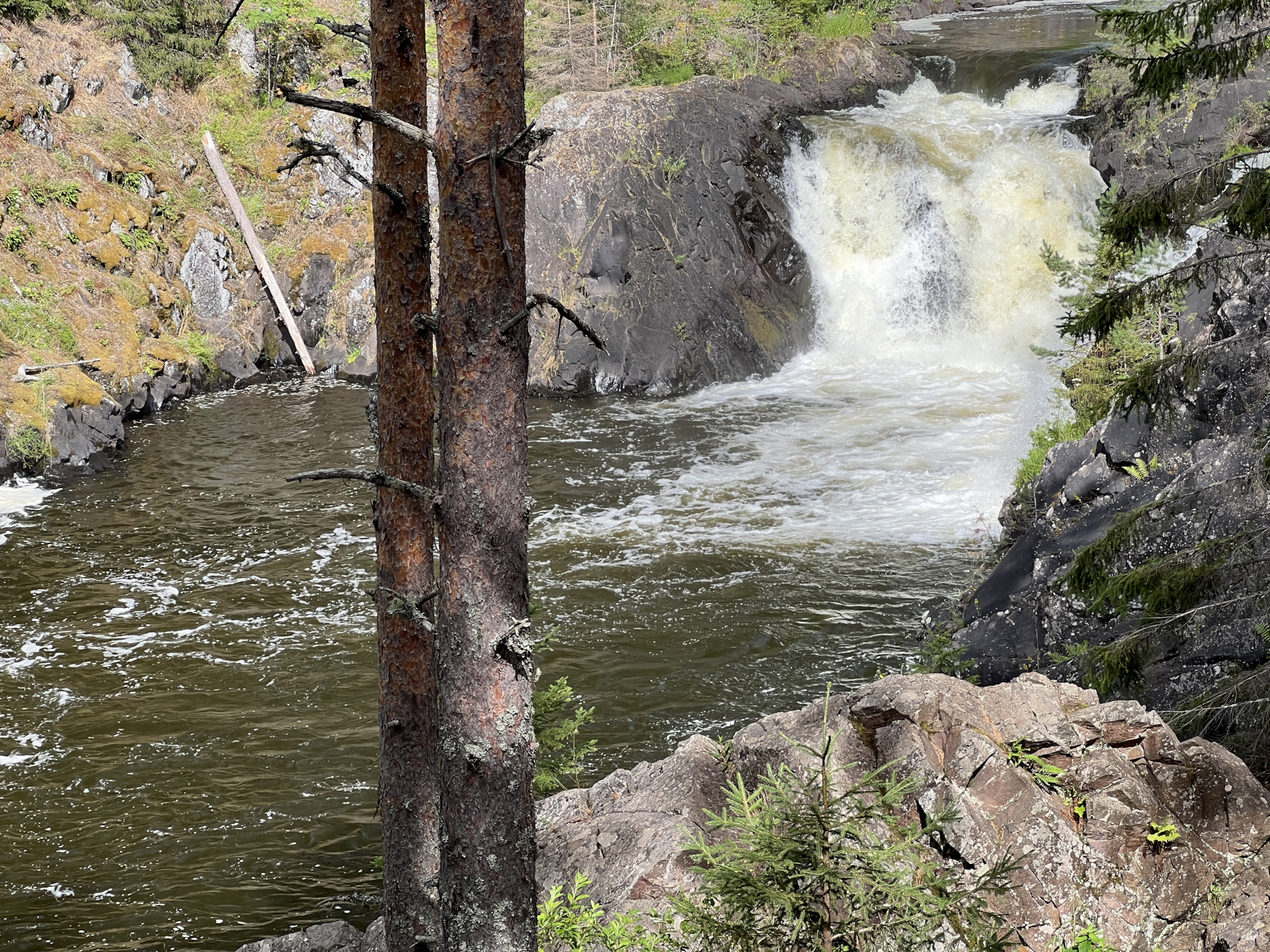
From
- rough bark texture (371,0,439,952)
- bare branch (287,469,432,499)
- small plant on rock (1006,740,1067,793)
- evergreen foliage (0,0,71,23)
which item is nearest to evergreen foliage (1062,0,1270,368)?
small plant on rock (1006,740,1067,793)

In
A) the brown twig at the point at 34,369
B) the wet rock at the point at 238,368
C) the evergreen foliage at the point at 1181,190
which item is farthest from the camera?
the wet rock at the point at 238,368

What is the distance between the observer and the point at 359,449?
16.7 meters

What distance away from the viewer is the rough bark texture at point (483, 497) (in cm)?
357

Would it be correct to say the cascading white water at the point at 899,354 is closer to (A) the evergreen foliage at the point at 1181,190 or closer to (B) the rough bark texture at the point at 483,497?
(A) the evergreen foliage at the point at 1181,190

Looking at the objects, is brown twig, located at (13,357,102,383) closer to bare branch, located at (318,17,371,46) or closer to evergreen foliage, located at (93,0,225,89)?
evergreen foliage, located at (93,0,225,89)

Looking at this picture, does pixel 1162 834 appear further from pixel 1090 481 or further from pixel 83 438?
pixel 83 438

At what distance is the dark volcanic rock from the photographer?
19719mm

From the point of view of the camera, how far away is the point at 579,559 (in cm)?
1235

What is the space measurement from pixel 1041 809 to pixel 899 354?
16.4 m

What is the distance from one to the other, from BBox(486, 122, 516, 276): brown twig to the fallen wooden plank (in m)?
19.1

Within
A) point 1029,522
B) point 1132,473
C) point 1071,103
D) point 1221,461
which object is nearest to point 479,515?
point 1221,461

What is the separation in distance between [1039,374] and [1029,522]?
8.71 m

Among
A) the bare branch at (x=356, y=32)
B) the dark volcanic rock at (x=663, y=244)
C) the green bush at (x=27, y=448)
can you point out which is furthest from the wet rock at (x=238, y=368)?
the bare branch at (x=356, y=32)

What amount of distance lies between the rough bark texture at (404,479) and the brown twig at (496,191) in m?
1.66
